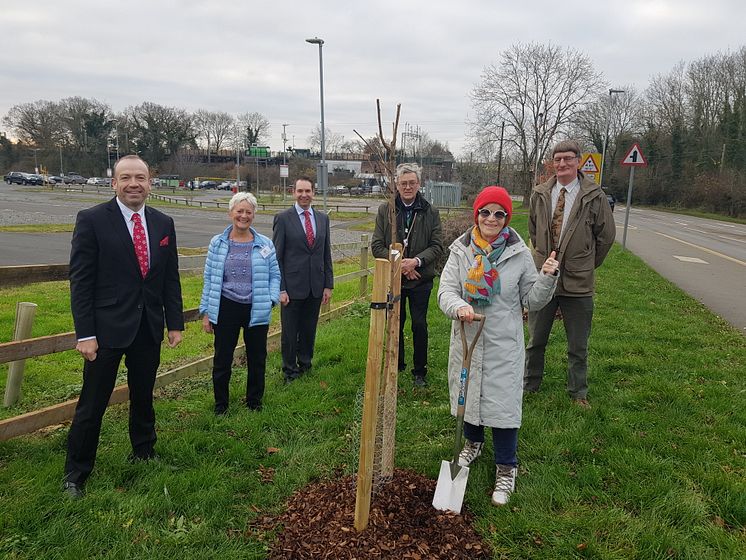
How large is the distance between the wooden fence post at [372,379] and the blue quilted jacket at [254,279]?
189 cm

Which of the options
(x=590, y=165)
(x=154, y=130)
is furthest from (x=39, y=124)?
(x=590, y=165)

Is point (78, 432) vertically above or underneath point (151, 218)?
underneath

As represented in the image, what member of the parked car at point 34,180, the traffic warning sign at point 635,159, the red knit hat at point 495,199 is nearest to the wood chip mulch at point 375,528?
the red knit hat at point 495,199

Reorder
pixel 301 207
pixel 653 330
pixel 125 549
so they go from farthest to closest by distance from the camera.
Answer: pixel 653 330 → pixel 301 207 → pixel 125 549

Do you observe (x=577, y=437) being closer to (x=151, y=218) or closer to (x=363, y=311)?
(x=151, y=218)

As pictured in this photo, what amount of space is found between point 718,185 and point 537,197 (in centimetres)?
4704

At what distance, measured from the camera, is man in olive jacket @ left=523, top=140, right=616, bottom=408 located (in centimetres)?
405

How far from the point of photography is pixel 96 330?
2.98 metres

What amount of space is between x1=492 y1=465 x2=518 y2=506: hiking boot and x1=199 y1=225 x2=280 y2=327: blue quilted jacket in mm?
2148

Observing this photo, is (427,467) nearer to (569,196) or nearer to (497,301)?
(497,301)

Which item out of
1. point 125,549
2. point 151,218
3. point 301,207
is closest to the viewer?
point 125,549

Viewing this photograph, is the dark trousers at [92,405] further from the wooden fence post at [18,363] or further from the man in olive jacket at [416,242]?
the man in olive jacket at [416,242]

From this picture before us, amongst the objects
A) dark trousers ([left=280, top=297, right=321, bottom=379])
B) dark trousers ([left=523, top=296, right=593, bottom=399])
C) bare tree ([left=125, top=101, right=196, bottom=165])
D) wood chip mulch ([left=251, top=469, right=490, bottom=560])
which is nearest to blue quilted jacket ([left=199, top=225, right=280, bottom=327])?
dark trousers ([left=280, top=297, right=321, bottom=379])

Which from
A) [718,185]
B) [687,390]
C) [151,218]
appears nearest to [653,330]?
[687,390]
